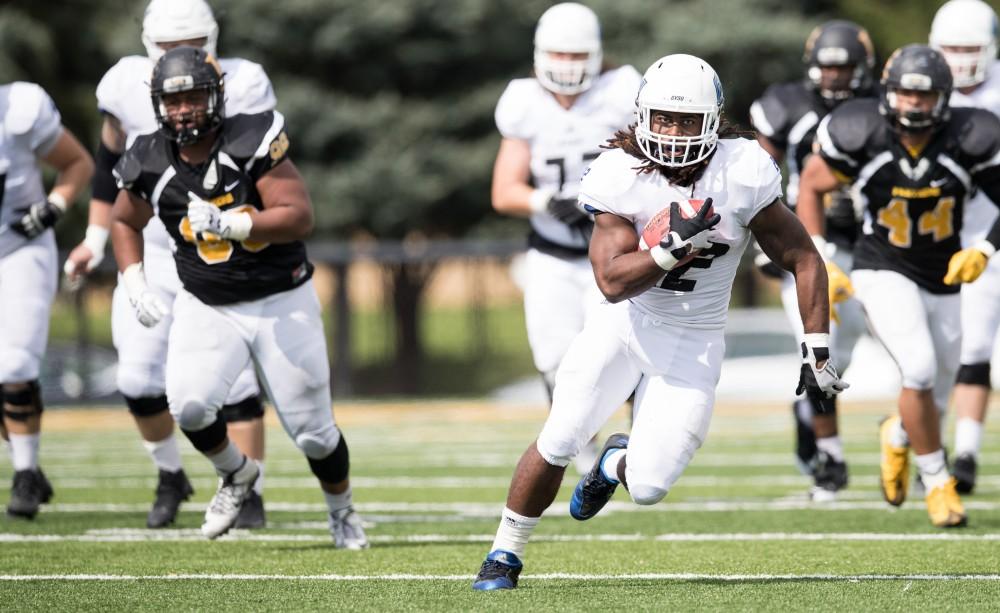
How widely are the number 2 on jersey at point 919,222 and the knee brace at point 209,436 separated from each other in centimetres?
260

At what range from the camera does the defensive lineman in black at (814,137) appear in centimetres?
720

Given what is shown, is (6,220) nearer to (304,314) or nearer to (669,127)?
(304,314)

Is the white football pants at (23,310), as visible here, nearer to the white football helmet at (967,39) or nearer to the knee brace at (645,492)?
the knee brace at (645,492)

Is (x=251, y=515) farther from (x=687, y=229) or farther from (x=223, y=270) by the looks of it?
(x=687, y=229)

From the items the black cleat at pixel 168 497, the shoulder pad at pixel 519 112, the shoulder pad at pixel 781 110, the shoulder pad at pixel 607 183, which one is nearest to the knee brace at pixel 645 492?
the shoulder pad at pixel 607 183

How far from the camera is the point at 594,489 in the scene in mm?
4902

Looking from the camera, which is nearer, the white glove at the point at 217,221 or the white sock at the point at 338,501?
the white glove at the point at 217,221

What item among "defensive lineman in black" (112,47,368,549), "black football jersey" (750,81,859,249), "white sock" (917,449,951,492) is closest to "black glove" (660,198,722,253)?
"defensive lineman in black" (112,47,368,549)

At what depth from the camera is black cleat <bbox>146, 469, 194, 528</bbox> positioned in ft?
20.8

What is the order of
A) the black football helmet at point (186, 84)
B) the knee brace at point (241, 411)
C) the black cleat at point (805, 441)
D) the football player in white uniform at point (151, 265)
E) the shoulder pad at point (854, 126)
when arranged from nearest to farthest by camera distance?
1. the black football helmet at point (186, 84)
2. the shoulder pad at point (854, 126)
3. the football player in white uniform at point (151, 265)
4. the knee brace at point (241, 411)
5. the black cleat at point (805, 441)

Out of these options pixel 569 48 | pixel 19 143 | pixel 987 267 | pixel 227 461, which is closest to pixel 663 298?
pixel 227 461

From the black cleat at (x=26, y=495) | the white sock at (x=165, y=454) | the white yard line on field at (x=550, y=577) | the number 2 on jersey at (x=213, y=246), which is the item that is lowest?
the black cleat at (x=26, y=495)

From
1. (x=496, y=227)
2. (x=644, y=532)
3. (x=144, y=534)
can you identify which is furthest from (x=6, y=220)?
(x=496, y=227)

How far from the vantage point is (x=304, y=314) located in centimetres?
557
